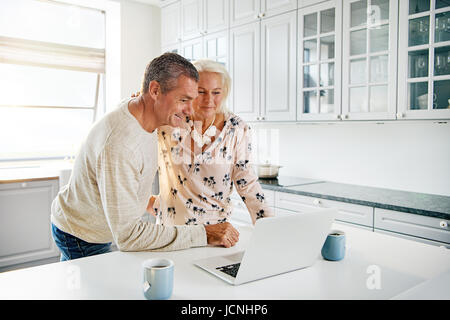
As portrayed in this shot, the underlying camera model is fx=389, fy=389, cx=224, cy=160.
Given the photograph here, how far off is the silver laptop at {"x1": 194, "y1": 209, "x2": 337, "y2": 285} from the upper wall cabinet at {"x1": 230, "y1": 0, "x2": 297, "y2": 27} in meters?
2.37

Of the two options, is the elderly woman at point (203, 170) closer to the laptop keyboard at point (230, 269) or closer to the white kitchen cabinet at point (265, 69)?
the laptop keyboard at point (230, 269)

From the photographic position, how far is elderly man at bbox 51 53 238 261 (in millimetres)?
1197

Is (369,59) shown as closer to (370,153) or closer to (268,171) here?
(370,153)

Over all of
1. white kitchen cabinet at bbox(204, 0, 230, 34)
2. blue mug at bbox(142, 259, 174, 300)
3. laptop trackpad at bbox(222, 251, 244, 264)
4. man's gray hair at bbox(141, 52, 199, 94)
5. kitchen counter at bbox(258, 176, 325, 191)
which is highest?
white kitchen cabinet at bbox(204, 0, 230, 34)

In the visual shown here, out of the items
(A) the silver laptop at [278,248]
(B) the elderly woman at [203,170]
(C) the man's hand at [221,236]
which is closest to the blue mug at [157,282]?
(A) the silver laptop at [278,248]

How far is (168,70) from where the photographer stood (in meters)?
1.29

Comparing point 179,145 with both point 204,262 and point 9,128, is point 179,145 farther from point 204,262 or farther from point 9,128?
point 9,128

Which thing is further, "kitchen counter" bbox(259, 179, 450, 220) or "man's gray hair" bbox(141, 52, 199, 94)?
"kitchen counter" bbox(259, 179, 450, 220)

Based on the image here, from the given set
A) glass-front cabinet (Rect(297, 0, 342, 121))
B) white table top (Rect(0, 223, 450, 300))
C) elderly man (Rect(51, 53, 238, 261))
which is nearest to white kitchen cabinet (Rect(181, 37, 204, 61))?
glass-front cabinet (Rect(297, 0, 342, 121))

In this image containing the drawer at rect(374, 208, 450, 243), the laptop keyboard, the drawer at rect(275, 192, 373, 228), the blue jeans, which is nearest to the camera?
the laptop keyboard

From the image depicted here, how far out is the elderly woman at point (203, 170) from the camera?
165 cm

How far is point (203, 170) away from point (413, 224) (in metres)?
1.30

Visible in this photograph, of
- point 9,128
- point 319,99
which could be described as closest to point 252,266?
point 319,99

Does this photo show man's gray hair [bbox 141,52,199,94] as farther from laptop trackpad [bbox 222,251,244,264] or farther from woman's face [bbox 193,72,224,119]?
laptop trackpad [bbox 222,251,244,264]
